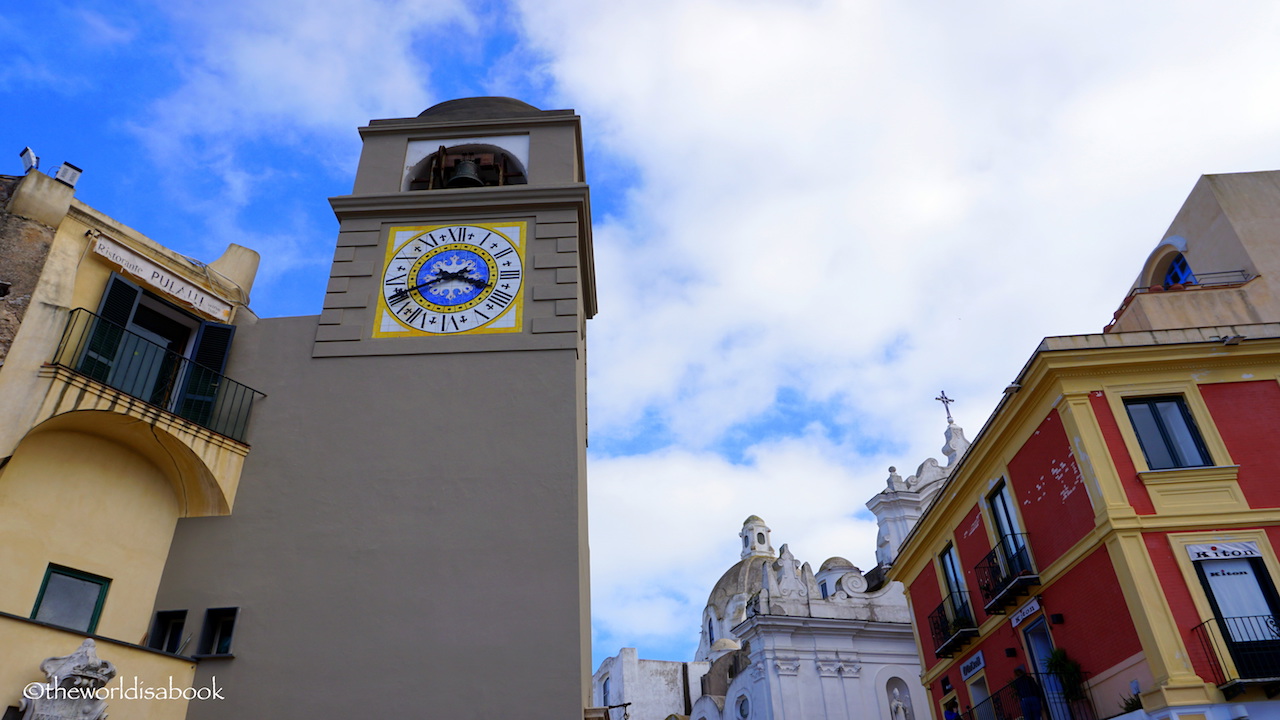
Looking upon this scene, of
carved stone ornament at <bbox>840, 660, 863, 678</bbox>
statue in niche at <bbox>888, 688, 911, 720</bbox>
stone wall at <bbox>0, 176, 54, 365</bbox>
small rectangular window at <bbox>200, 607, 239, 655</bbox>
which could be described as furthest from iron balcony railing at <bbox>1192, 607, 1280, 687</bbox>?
carved stone ornament at <bbox>840, 660, 863, 678</bbox>

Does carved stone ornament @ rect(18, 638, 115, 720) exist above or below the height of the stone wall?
below

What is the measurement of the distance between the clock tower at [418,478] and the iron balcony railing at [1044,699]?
27.7 feet

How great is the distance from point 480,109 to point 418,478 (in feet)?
27.4

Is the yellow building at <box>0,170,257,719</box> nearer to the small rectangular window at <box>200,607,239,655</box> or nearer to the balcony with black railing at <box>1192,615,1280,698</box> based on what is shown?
the small rectangular window at <box>200,607,239,655</box>

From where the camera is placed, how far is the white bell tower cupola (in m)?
57.7

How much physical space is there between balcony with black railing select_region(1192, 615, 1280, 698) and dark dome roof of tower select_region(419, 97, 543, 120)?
46.3ft

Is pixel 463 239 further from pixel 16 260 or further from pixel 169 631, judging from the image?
pixel 169 631

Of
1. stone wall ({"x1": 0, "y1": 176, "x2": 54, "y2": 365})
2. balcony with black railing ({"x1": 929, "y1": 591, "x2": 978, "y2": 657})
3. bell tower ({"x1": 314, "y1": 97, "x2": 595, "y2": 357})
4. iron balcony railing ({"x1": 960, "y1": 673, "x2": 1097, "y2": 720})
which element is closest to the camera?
stone wall ({"x1": 0, "y1": 176, "x2": 54, "y2": 365})

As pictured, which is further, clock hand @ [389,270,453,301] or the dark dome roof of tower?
the dark dome roof of tower

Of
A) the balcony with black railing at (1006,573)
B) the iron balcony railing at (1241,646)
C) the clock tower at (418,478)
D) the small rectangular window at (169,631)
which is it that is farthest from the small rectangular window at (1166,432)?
the small rectangular window at (169,631)

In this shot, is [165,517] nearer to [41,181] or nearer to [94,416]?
[94,416]

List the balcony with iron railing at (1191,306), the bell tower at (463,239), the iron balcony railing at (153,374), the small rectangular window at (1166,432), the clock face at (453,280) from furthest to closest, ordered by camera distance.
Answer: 1. the balcony with iron railing at (1191,306)
2. the small rectangular window at (1166,432)
3. the clock face at (453,280)
4. the bell tower at (463,239)
5. the iron balcony railing at (153,374)

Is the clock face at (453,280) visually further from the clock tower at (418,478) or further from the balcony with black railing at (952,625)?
the balcony with black railing at (952,625)

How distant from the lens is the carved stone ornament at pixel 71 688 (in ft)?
33.3
